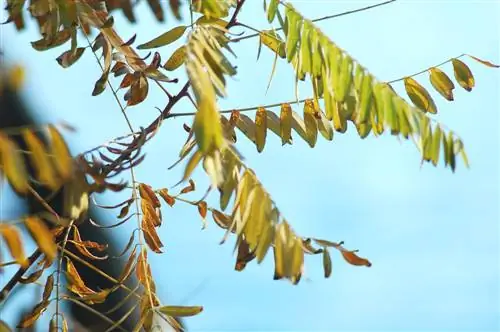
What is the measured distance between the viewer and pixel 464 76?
1.65m

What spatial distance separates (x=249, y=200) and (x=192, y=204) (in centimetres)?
45

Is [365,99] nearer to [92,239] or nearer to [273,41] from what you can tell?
[273,41]

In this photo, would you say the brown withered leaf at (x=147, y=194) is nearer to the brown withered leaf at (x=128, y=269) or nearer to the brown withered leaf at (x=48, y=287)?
the brown withered leaf at (x=128, y=269)

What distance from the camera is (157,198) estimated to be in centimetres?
167

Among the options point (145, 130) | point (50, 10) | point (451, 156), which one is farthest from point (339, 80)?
point (50, 10)

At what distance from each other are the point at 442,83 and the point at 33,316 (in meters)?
0.74

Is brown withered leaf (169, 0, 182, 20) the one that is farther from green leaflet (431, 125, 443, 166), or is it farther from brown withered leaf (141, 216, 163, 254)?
brown withered leaf (141, 216, 163, 254)

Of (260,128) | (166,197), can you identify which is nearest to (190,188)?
(166,197)

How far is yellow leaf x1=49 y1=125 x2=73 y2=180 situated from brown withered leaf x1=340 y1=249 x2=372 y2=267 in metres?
0.42

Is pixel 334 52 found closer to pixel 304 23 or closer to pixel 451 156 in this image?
pixel 304 23

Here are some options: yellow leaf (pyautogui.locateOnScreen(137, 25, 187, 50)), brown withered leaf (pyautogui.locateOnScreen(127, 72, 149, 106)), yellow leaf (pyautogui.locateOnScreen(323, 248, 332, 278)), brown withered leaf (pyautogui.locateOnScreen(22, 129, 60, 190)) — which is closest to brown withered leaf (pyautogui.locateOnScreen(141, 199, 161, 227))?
brown withered leaf (pyautogui.locateOnScreen(127, 72, 149, 106))

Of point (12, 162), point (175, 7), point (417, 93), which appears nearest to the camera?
point (12, 162)

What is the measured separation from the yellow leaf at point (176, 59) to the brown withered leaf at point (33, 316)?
411 millimetres

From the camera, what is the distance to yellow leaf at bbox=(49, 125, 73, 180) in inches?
39.5
